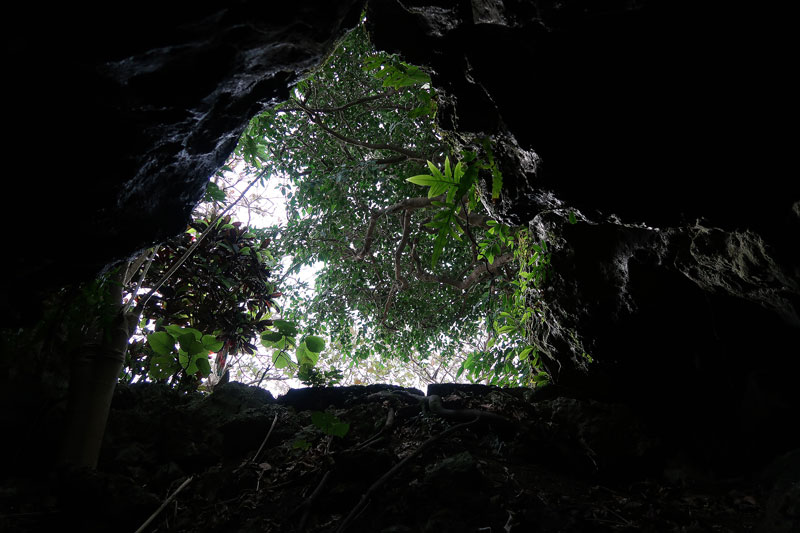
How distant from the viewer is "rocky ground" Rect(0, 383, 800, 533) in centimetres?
224

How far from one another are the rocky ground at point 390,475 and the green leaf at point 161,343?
32 centimetres

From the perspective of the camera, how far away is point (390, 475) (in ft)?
8.11

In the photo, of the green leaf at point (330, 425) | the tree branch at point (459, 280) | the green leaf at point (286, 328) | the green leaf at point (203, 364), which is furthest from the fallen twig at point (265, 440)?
the tree branch at point (459, 280)

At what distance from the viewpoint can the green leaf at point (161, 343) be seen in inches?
145

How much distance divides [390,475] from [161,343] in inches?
99.3

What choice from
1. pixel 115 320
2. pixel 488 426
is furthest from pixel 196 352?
pixel 488 426

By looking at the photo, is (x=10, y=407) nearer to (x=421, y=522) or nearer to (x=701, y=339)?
(x=421, y=522)

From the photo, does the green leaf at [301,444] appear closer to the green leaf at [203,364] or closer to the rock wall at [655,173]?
the green leaf at [203,364]

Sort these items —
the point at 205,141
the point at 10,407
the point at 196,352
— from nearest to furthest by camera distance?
the point at 205,141 → the point at 10,407 → the point at 196,352

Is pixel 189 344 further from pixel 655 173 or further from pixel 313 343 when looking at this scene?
pixel 655 173

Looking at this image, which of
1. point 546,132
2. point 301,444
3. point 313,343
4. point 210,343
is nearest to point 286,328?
point 313,343

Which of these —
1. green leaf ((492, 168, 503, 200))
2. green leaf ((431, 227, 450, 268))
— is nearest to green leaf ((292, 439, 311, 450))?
green leaf ((431, 227, 450, 268))

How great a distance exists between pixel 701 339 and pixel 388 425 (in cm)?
254

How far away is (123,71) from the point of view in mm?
1605
